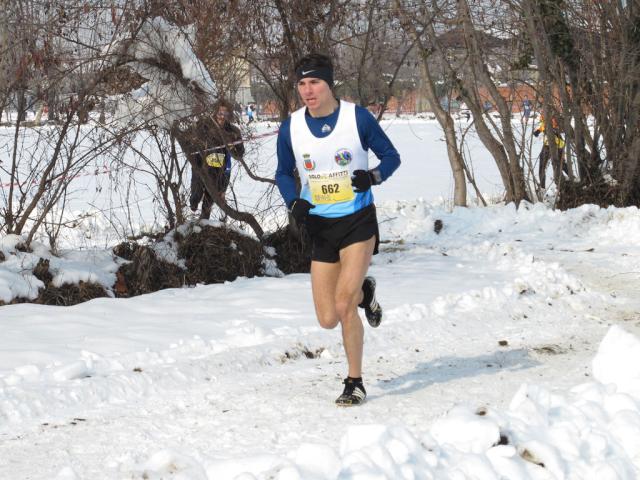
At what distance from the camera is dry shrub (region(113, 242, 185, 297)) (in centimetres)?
925

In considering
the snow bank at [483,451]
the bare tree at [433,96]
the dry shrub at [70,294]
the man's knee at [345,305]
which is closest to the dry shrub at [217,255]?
the dry shrub at [70,294]

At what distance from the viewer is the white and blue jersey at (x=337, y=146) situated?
5609mm

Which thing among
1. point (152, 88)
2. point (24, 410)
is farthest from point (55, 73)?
point (24, 410)

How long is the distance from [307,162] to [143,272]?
4064mm

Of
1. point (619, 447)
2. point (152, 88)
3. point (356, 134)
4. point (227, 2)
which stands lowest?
point (619, 447)

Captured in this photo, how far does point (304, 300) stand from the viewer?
8.72 metres

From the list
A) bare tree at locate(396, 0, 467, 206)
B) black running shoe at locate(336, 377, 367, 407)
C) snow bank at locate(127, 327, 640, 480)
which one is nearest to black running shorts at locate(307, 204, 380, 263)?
black running shoe at locate(336, 377, 367, 407)

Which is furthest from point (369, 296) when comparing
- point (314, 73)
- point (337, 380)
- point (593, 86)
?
point (593, 86)

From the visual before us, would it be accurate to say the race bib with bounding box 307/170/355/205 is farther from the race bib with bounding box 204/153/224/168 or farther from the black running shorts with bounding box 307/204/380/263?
the race bib with bounding box 204/153/224/168

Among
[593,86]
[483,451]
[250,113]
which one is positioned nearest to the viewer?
[483,451]

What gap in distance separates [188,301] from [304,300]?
1.01 metres

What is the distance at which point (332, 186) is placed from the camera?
5637 mm

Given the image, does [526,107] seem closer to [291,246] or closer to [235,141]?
[291,246]

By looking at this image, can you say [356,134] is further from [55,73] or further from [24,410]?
[55,73]
